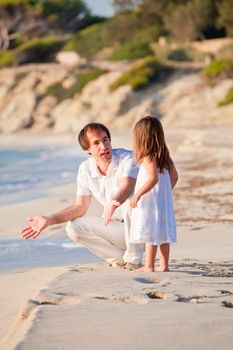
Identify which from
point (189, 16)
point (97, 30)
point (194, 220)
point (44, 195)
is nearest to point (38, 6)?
point (97, 30)

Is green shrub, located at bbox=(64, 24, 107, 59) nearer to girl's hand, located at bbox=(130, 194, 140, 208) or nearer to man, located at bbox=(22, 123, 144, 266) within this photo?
man, located at bbox=(22, 123, 144, 266)

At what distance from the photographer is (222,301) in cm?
494

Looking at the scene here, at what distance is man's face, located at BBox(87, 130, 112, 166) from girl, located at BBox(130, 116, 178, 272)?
0.26 meters

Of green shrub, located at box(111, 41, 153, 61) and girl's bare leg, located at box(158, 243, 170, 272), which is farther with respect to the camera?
green shrub, located at box(111, 41, 153, 61)

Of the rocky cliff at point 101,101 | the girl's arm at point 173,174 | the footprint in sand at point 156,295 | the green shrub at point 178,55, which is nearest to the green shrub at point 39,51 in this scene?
the rocky cliff at point 101,101

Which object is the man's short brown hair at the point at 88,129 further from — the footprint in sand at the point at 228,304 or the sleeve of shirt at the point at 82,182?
the footprint in sand at the point at 228,304

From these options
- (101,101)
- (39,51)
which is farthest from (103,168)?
(39,51)

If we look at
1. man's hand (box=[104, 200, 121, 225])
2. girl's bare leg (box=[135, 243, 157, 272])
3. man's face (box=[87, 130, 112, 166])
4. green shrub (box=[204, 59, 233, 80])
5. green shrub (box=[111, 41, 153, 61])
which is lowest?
girl's bare leg (box=[135, 243, 157, 272])

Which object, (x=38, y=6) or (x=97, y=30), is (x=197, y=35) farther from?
(x=38, y=6)

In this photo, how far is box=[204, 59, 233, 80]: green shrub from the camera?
35750 mm

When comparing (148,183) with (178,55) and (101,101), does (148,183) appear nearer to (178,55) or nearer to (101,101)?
(101,101)

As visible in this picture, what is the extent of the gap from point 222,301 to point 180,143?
58.9 ft

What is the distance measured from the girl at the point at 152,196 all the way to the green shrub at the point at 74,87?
3686cm

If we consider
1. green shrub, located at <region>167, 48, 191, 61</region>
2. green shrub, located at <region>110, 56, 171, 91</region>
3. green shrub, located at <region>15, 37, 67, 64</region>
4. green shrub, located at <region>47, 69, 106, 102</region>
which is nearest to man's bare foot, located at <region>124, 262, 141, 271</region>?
green shrub, located at <region>110, 56, 171, 91</region>
